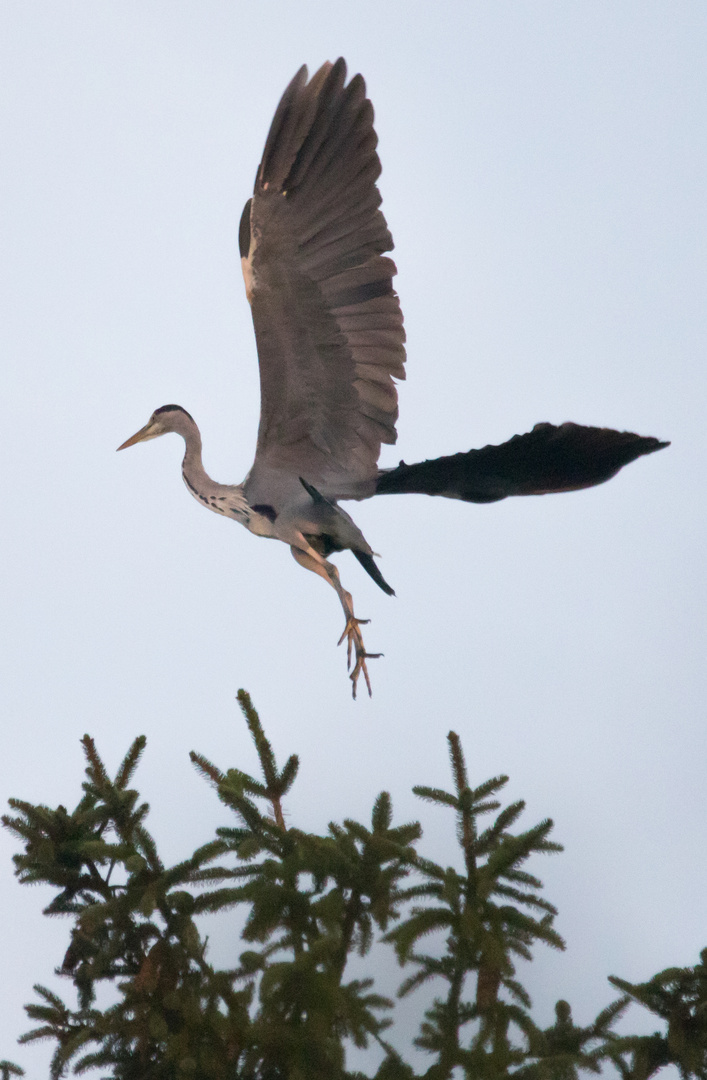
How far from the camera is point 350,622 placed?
7.08 meters

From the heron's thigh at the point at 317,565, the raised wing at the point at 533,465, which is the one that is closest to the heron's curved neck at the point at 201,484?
the heron's thigh at the point at 317,565

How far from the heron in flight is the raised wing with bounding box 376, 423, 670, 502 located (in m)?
0.01

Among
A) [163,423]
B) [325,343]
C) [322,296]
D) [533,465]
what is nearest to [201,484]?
[163,423]

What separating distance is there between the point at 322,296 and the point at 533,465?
1751 mm

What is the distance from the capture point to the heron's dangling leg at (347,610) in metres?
6.98

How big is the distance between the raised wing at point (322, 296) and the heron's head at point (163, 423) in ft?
3.32

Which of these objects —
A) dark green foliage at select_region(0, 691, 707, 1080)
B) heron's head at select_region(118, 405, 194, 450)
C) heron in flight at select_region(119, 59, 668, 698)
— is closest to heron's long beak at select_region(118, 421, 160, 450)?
heron's head at select_region(118, 405, 194, 450)

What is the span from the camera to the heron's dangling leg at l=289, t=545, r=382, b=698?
22.9 ft

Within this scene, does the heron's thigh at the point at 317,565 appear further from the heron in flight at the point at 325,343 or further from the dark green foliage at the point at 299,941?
the dark green foliage at the point at 299,941

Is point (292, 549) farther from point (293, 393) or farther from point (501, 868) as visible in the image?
point (501, 868)

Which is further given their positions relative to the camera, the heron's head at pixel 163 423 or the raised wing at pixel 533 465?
the heron's head at pixel 163 423

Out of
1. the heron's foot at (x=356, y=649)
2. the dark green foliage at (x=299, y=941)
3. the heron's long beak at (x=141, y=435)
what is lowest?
the dark green foliage at (x=299, y=941)

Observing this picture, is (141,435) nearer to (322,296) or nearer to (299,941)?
(322,296)

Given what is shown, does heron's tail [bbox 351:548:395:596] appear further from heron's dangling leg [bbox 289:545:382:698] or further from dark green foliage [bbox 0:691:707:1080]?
dark green foliage [bbox 0:691:707:1080]
